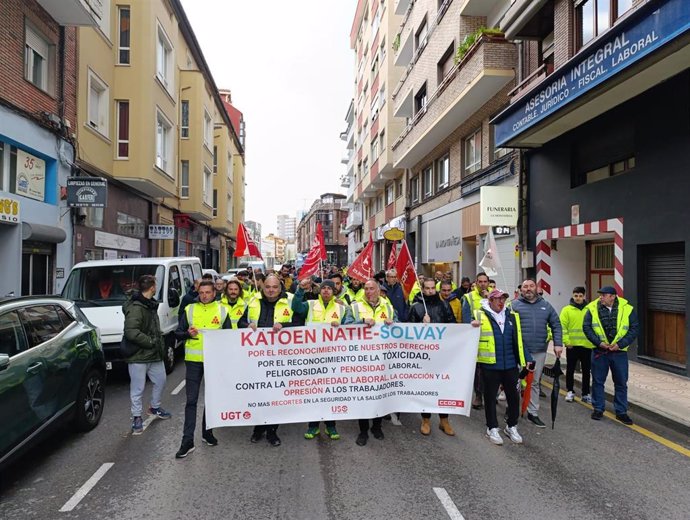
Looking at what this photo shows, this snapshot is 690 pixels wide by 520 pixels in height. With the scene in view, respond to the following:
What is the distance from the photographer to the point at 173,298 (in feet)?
28.2

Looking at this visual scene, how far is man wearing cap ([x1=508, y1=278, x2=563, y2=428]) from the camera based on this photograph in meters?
5.96

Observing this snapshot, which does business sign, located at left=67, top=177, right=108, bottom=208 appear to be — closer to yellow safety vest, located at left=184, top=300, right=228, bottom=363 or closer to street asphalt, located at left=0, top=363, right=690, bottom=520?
street asphalt, located at left=0, top=363, right=690, bottom=520

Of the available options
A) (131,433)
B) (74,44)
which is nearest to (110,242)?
(74,44)

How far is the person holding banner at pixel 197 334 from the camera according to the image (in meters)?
4.88

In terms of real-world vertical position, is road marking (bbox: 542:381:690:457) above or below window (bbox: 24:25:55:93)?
below

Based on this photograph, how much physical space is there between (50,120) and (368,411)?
11.8m

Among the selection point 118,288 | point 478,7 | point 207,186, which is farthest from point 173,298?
point 207,186

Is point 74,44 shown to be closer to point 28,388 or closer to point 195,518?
point 28,388

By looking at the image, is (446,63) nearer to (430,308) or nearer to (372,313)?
(430,308)

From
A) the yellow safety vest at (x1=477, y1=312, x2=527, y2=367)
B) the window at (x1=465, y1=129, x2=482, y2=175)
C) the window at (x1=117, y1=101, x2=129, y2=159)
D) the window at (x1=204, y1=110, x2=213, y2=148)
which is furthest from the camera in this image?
the window at (x1=204, y1=110, x2=213, y2=148)

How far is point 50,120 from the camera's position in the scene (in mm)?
12070

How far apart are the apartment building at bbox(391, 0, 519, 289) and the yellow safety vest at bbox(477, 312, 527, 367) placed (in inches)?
185

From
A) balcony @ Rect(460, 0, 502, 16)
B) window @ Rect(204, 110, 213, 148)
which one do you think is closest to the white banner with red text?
balcony @ Rect(460, 0, 502, 16)

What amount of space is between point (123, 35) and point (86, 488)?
1737 cm
